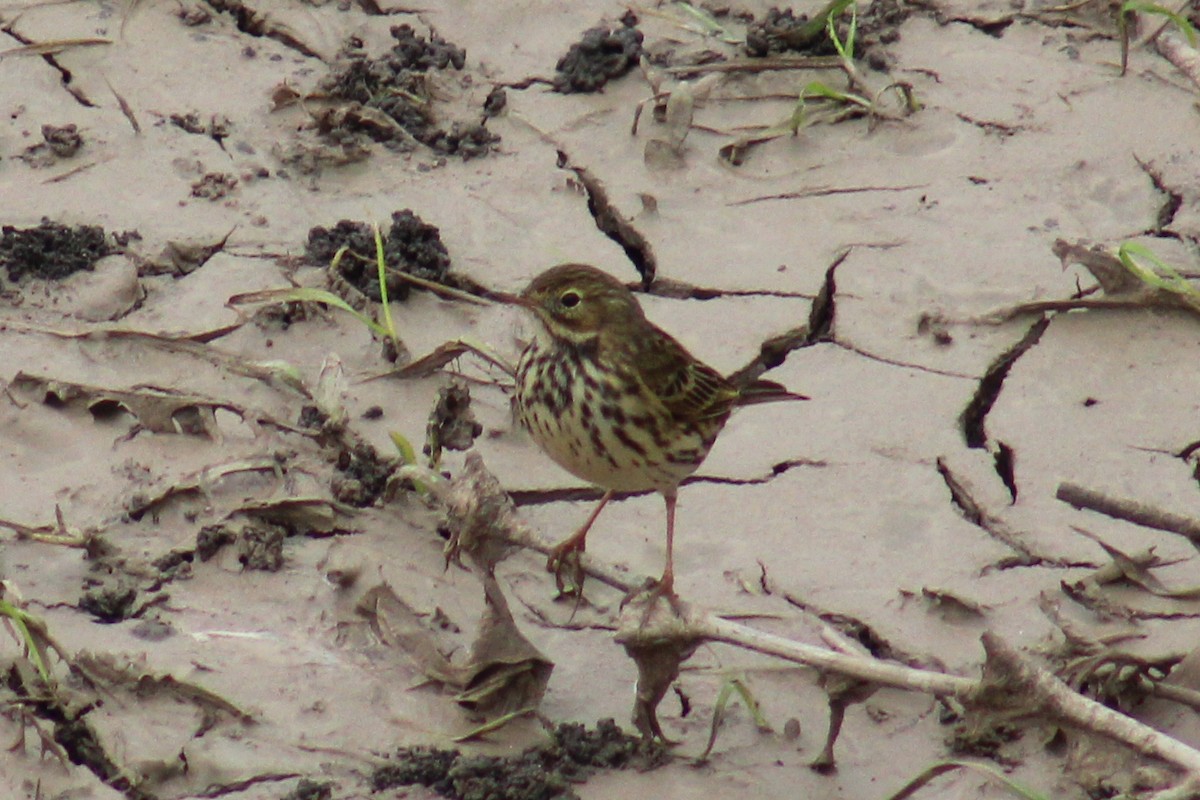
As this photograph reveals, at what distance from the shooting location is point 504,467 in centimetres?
592

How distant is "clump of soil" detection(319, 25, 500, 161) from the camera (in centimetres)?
730

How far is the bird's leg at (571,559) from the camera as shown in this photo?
5.16 meters

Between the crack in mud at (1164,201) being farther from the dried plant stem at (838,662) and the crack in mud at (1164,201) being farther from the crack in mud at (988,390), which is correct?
the dried plant stem at (838,662)

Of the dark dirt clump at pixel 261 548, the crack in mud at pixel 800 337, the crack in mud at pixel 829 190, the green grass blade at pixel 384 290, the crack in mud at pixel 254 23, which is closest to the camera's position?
the dark dirt clump at pixel 261 548

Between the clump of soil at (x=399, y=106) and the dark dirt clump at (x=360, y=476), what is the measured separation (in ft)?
6.17

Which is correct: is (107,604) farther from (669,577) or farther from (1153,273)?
(1153,273)

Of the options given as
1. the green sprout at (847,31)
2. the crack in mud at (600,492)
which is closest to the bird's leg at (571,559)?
the crack in mud at (600,492)

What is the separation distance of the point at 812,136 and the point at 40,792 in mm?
4142

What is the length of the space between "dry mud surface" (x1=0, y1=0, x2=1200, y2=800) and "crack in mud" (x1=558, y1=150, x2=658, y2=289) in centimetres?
2

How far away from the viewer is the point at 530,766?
4.70 metres

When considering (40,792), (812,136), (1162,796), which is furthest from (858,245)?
(40,792)

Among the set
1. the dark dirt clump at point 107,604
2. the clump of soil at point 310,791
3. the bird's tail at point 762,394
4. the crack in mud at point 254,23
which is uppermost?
the crack in mud at point 254,23

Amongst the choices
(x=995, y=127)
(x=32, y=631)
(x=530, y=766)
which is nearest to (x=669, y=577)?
(x=530, y=766)

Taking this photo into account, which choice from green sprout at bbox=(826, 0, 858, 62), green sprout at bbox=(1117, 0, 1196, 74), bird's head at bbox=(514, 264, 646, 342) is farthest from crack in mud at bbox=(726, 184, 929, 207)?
bird's head at bbox=(514, 264, 646, 342)
